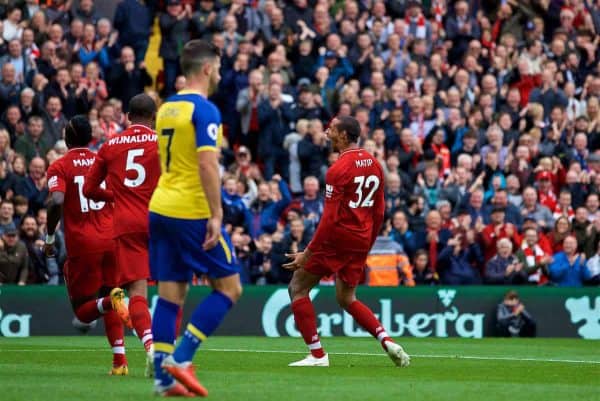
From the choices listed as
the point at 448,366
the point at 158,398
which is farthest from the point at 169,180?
the point at 448,366

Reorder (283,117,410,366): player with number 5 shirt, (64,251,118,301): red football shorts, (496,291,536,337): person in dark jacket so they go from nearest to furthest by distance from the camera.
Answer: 1. (64,251,118,301): red football shorts
2. (283,117,410,366): player with number 5 shirt
3. (496,291,536,337): person in dark jacket

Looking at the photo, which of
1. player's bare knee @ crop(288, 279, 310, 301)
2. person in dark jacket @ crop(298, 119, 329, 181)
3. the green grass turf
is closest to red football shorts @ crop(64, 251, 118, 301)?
the green grass turf

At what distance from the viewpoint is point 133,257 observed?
1279 centimetres

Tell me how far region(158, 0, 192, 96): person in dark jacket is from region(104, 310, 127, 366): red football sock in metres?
13.2

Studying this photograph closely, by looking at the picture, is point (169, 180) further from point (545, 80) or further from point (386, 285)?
point (545, 80)

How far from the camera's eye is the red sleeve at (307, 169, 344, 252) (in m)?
14.0

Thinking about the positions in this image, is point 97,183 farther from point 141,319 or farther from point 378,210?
point 378,210

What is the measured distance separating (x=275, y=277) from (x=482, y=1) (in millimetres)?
10656

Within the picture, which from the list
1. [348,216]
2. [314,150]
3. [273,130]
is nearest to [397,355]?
[348,216]

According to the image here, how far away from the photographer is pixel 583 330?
2216cm

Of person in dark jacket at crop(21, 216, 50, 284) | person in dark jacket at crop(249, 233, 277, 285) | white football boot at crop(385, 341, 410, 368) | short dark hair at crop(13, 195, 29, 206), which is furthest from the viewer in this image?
person in dark jacket at crop(249, 233, 277, 285)

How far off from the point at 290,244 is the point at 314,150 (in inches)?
103

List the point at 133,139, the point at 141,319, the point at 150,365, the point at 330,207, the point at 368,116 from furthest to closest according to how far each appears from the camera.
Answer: the point at 368,116
the point at 330,207
the point at 133,139
the point at 141,319
the point at 150,365

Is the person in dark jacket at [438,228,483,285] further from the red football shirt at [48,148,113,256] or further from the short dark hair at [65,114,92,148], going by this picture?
the short dark hair at [65,114,92,148]
